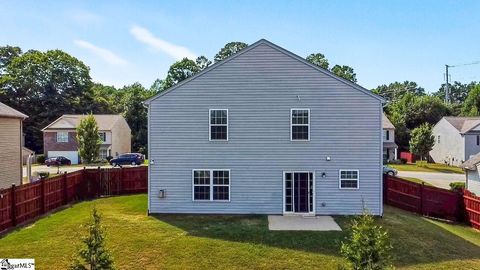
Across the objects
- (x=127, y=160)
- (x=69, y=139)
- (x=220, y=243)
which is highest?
(x=69, y=139)

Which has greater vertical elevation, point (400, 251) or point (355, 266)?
point (355, 266)

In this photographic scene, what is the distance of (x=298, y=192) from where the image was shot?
1648 centimetres

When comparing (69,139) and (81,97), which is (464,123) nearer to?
(69,139)

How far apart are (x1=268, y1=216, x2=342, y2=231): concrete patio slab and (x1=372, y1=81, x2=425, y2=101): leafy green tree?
251 ft

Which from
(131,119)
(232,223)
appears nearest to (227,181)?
(232,223)

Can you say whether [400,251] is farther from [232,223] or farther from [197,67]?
[197,67]

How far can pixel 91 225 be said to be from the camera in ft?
23.3

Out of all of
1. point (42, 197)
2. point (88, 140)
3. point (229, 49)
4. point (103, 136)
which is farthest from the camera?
point (229, 49)

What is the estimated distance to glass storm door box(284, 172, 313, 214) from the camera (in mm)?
16453

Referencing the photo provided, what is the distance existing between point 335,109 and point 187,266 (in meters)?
9.36

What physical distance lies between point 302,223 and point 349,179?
123 inches

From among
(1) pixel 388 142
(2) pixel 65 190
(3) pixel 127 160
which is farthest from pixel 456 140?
(2) pixel 65 190

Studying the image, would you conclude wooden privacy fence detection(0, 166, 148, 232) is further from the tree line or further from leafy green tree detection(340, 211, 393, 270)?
the tree line

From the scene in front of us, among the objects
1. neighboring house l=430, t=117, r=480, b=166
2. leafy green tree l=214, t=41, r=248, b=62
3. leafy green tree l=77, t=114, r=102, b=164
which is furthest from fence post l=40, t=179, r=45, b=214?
leafy green tree l=214, t=41, r=248, b=62
